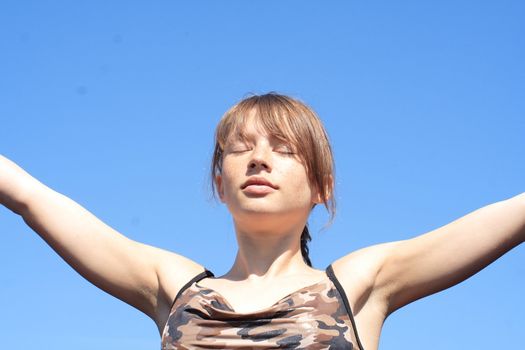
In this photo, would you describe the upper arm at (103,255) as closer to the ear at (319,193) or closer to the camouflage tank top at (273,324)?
the camouflage tank top at (273,324)

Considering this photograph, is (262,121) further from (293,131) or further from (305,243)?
(305,243)

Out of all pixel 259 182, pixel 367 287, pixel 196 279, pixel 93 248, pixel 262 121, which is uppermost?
pixel 262 121

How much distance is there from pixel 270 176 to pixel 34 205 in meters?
1.21

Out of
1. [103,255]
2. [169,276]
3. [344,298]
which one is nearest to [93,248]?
[103,255]

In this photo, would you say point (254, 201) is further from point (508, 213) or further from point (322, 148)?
point (508, 213)

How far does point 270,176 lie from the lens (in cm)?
406

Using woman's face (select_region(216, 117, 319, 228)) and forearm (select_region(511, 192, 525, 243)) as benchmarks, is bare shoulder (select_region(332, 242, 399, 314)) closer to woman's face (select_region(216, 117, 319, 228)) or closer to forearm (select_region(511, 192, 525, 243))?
woman's face (select_region(216, 117, 319, 228))

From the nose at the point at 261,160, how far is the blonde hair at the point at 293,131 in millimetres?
123

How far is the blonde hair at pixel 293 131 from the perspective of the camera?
4.22 metres

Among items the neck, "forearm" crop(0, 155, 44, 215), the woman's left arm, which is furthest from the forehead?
"forearm" crop(0, 155, 44, 215)

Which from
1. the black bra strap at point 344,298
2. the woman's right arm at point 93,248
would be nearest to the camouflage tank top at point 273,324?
the black bra strap at point 344,298

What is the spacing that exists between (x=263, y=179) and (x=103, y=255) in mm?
911

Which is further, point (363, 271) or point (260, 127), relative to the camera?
point (260, 127)

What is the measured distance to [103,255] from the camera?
4148 mm
